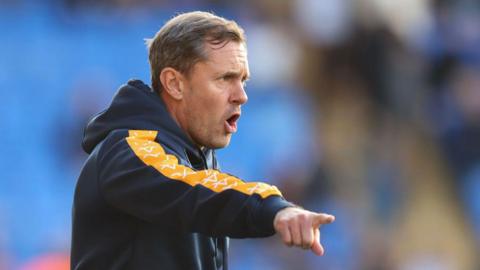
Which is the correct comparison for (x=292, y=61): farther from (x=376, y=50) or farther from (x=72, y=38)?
(x=72, y=38)

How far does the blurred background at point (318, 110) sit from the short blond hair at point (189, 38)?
5860 mm

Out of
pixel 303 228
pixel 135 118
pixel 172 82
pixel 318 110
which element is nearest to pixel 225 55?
pixel 172 82

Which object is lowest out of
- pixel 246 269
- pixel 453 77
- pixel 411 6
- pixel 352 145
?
pixel 246 269

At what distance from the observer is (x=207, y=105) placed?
3.61 m

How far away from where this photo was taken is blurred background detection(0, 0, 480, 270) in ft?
31.9

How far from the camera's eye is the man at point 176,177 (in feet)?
9.96

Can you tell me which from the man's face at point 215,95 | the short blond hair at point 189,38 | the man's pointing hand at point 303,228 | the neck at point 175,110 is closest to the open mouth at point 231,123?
the man's face at point 215,95

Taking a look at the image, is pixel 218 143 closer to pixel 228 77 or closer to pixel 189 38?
pixel 228 77

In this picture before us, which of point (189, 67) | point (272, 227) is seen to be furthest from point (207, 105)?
point (272, 227)

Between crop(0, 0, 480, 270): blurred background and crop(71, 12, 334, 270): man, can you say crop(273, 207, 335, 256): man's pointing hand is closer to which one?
crop(71, 12, 334, 270): man

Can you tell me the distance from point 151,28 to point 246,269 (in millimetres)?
2613

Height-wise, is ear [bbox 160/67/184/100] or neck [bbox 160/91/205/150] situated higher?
ear [bbox 160/67/184/100]

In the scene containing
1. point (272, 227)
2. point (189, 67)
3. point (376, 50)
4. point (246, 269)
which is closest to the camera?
point (272, 227)

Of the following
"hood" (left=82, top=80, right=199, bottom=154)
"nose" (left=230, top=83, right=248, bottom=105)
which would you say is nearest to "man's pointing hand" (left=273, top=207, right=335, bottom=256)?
"hood" (left=82, top=80, right=199, bottom=154)
